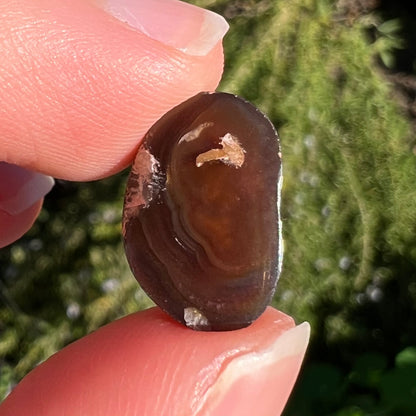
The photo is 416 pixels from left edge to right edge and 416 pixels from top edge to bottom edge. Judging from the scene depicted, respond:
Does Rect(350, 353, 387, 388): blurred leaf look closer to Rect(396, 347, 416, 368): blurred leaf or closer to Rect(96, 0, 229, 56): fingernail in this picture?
Rect(396, 347, 416, 368): blurred leaf

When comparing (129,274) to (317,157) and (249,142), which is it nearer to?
(317,157)

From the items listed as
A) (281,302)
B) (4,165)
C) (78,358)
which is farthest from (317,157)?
(78,358)

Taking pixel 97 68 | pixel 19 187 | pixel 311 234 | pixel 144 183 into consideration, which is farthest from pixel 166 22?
pixel 311 234

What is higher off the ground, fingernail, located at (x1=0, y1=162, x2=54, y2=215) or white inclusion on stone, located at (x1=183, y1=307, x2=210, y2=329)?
white inclusion on stone, located at (x1=183, y1=307, x2=210, y2=329)

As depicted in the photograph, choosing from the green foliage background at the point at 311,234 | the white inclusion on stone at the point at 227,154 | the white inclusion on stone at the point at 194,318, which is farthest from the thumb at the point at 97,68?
the green foliage background at the point at 311,234

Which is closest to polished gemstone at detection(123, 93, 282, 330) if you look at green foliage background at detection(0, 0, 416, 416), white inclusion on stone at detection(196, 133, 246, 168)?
white inclusion on stone at detection(196, 133, 246, 168)

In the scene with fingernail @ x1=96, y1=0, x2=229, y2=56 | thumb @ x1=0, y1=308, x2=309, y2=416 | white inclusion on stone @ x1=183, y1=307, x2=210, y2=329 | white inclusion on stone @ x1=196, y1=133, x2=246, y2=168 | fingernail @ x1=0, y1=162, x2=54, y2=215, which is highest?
fingernail @ x1=96, y1=0, x2=229, y2=56

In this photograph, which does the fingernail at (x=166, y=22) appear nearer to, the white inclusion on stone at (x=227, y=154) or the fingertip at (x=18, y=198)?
the white inclusion on stone at (x=227, y=154)
